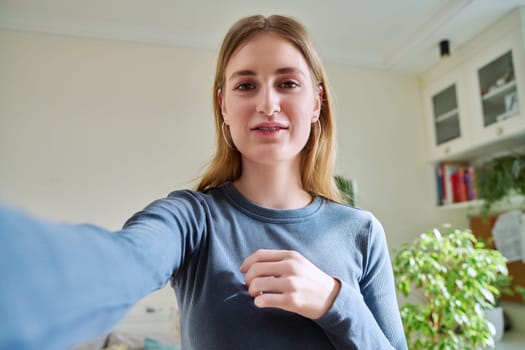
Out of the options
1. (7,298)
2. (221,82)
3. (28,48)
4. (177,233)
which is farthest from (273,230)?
(28,48)

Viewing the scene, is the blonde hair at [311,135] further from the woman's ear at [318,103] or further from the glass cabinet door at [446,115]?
the glass cabinet door at [446,115]

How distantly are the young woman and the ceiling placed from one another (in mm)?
2126

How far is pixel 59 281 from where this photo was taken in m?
0.19

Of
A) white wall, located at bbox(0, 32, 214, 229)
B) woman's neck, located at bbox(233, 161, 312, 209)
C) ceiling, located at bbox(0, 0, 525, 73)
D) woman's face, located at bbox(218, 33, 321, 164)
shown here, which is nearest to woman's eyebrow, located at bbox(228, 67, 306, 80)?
woman's face, located at bbox(218, 33, 321, 164)

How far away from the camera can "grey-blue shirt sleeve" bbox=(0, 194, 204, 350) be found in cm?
17

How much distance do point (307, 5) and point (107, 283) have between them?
2.69 m

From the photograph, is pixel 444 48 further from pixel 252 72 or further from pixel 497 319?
pixel 252 72

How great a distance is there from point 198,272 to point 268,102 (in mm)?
279

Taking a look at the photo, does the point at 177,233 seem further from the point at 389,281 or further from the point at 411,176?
the point at 411,176

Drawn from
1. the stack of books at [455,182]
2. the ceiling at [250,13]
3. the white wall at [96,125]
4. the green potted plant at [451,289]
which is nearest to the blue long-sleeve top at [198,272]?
the green potted plant at [451,289]

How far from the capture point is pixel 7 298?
6.6 inches

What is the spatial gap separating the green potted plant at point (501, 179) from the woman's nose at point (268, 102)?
250 cm

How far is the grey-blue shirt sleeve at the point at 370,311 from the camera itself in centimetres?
50

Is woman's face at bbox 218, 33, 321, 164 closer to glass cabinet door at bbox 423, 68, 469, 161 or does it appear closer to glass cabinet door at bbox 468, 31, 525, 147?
glass cabinet door at bbox 468, 31, 525, 147
